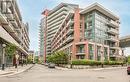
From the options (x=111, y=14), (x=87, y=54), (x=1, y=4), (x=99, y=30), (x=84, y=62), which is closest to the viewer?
(x=1, y=4)

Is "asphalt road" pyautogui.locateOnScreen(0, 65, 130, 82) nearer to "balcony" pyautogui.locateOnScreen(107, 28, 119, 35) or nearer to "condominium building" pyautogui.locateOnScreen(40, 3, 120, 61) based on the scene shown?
"condominium building" pyautogui.locateOnScreen(40, 3, 120, 61)

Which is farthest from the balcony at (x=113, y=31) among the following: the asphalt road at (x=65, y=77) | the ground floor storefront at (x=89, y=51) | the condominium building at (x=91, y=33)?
the asphalt road at (x=65, y=77)

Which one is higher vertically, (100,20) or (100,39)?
(100,20)

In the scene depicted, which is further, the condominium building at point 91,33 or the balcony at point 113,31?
the balcony at point 113,31

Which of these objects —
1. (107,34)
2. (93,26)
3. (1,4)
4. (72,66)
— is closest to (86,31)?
(93,26)

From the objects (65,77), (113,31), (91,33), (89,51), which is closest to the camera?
(65,77)

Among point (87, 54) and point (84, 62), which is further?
point (87, 54)

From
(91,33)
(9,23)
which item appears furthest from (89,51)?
(9,23)

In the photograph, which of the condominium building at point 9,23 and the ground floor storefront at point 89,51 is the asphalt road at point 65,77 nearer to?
the condominium building at point 9,23

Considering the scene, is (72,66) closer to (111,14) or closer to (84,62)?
A: (84,62)

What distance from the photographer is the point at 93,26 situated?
297ft

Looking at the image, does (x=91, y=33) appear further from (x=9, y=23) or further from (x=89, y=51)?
(x=9, y=23)

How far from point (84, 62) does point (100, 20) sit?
26.7 metres

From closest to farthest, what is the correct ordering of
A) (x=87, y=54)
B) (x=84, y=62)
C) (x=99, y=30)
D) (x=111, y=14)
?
(x=84, y=62), (x=87, y=54), (x=99, y=30), (x=111, y=14)
